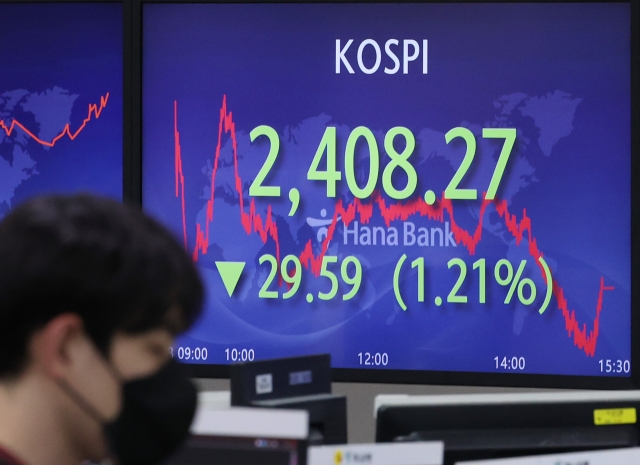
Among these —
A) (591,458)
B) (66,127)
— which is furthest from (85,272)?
(66,127)

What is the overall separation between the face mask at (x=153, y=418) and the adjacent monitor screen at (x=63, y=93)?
215cm

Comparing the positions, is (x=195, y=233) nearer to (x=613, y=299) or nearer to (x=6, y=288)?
(x=613, y=299)

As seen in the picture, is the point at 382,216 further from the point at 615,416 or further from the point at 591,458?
the point at 591,458

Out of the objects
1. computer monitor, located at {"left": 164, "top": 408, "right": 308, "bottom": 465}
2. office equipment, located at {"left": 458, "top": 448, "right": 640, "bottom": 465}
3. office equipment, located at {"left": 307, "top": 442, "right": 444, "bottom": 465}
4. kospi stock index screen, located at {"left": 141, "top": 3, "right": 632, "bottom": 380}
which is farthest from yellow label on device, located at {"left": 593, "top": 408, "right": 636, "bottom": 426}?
kospi stock index screen, located at {"left": 141, "top": 3, "right": 632, "bottom": 380}

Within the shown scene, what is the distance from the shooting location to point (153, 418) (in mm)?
903

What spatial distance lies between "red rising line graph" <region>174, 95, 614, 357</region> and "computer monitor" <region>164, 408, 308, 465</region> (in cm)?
169

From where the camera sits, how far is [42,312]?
0.73 metres

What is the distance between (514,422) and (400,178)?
141 cm

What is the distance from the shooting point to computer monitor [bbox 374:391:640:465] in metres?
1.58

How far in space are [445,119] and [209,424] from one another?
5.83 ft

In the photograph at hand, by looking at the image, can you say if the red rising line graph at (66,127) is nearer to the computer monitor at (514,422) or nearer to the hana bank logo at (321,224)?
the hana bank logo at (321,224)

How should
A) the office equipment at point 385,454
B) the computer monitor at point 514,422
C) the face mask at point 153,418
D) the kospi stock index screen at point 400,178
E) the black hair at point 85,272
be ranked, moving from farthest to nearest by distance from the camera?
the kospi stock index screen at point 400,178 → the computer monitor at point 514,422 → the office equipment at point 385,454 → the face mask at point 153,418 → the black hair at point 85,272

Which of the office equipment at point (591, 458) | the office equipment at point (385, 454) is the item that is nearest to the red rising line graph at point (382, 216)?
the office equipment at point (591, 458)

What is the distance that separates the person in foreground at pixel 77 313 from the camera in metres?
0.73
